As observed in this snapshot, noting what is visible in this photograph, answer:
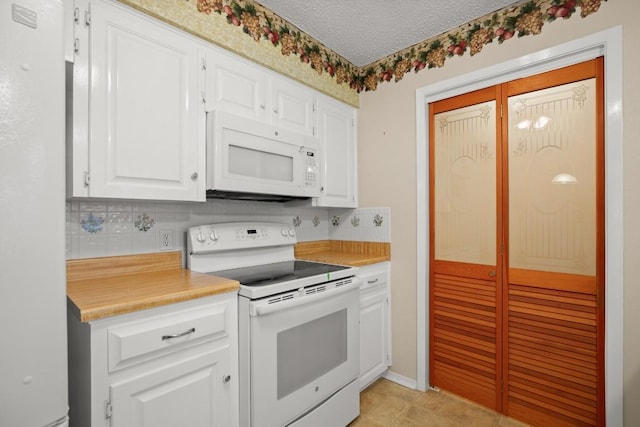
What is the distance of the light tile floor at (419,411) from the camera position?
1860mm

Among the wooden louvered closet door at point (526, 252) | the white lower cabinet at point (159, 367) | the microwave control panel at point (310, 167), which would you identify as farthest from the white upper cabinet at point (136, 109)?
the wooden louvered closet door at point (526, 252)

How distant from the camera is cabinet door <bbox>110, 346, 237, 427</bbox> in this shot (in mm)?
1072

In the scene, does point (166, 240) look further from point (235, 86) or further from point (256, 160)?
point (235, 86)

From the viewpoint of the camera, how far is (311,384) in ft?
5.27

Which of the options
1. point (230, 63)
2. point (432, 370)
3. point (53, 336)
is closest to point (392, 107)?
point (230, 63)

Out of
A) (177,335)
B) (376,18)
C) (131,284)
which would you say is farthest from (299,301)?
(376,18)

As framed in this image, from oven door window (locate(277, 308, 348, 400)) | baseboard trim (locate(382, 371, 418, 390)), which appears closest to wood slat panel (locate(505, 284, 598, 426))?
baseboard trim (locate(382, 371, 418, 390))

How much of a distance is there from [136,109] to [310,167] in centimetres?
107

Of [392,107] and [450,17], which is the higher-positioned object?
[450,17]

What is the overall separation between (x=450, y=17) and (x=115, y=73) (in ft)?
6.26

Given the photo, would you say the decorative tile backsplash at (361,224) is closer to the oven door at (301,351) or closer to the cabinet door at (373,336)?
the cabinet door at (373,336)

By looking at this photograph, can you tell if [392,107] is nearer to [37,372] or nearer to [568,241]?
[568,241]

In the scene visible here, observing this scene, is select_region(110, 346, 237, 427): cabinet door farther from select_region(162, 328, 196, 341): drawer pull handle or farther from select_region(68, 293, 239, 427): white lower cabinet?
select_region(162, 328, 196, 341): drawer pull handle

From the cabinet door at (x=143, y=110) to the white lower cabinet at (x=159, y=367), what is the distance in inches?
22.4
